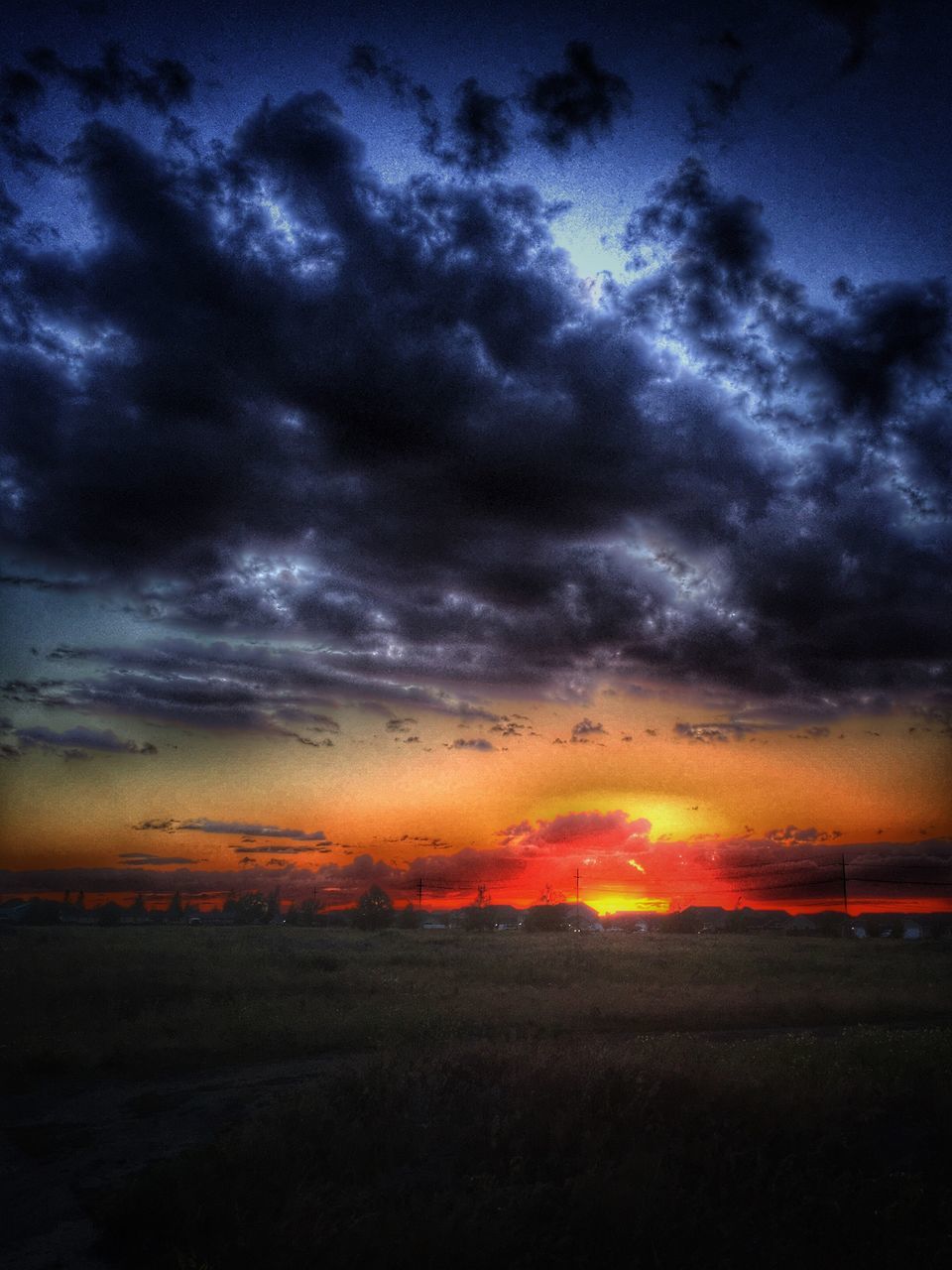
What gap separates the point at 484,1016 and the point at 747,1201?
1433 cm

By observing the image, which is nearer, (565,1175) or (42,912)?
(565,1175)

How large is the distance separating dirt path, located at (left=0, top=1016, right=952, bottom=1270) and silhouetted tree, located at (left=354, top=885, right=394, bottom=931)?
247 feet

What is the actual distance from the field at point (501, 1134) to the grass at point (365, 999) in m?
0.16

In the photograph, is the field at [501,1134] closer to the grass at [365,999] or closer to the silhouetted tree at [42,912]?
the grass at [365,999]

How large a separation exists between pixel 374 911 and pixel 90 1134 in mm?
84076

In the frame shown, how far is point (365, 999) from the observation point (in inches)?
1005

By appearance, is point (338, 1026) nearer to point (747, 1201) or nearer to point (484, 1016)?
point (484, 1016)

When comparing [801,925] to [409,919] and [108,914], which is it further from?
[108,914]

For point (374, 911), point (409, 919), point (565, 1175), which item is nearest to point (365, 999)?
point (565, 1175)

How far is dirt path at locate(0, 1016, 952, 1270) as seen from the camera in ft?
27.4

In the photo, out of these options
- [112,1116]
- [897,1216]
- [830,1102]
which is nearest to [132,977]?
[112,1116]

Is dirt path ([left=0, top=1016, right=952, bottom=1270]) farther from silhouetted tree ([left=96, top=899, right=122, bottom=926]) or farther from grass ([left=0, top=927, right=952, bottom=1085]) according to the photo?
silhouetted tree ([left=96, top=899, right=122, bottom=926])

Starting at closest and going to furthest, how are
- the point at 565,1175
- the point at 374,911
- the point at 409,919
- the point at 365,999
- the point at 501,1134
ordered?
the point at 565,1175
the point at 501,1134
the point at 365,999
the point at 374,911
the point at 409,919

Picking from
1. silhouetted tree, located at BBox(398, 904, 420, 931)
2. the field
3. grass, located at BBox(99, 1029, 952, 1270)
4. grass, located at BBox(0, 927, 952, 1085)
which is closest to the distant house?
silhouetted tree, located at BBox(398, 904, 420, 931)
